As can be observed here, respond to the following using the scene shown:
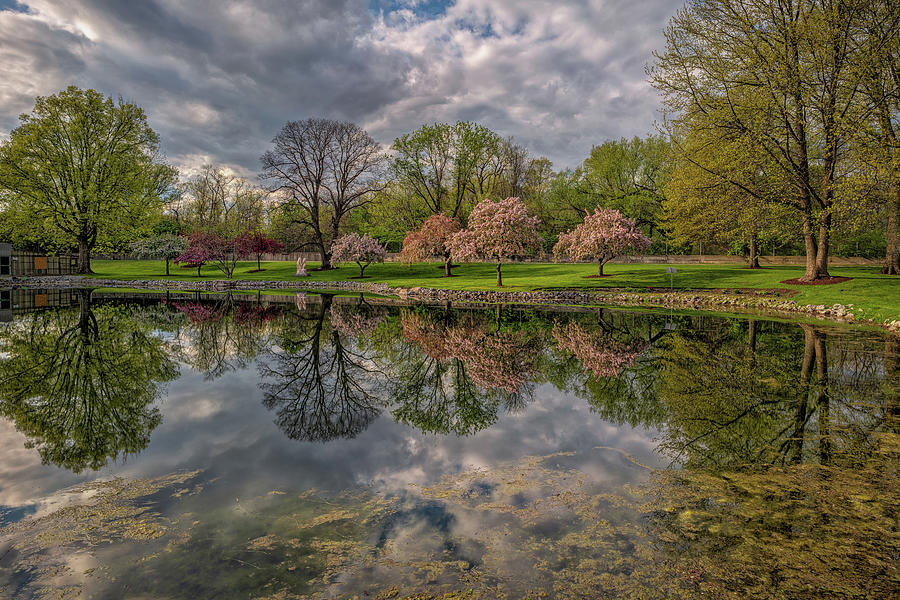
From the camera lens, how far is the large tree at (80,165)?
145 ft

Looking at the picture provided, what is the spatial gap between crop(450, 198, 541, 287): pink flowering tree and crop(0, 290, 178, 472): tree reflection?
22447 millimetres

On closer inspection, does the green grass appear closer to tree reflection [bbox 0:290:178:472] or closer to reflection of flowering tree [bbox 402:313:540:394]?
reflection of flowering tree [bbox 402:313:540:394]

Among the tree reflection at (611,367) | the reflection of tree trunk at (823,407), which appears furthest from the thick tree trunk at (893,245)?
the reflection of tree trunk at (823,407)

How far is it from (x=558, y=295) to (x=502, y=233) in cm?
602

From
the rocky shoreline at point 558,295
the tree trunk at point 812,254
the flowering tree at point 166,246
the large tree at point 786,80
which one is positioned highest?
the large tree at point 786,80

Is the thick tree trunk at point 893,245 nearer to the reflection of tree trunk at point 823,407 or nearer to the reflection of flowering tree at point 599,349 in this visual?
the reflection of tree trunk at point 823,407

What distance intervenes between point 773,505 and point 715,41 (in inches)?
1123

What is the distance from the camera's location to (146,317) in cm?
2070

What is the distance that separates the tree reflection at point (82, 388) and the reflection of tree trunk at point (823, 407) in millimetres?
9269

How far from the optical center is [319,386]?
10.3 m

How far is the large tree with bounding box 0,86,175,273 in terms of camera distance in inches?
1742

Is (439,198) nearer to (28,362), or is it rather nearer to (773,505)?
(28,362)

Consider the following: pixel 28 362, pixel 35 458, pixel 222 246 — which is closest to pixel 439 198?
pixel 222 246

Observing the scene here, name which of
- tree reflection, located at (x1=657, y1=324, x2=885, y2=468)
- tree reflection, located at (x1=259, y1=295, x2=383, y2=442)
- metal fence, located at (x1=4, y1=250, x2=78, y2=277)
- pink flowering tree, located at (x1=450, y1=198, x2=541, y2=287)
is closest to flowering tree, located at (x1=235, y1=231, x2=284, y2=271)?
metal fence, located at (x1=4, y1=250, x2=78, y2=277)
